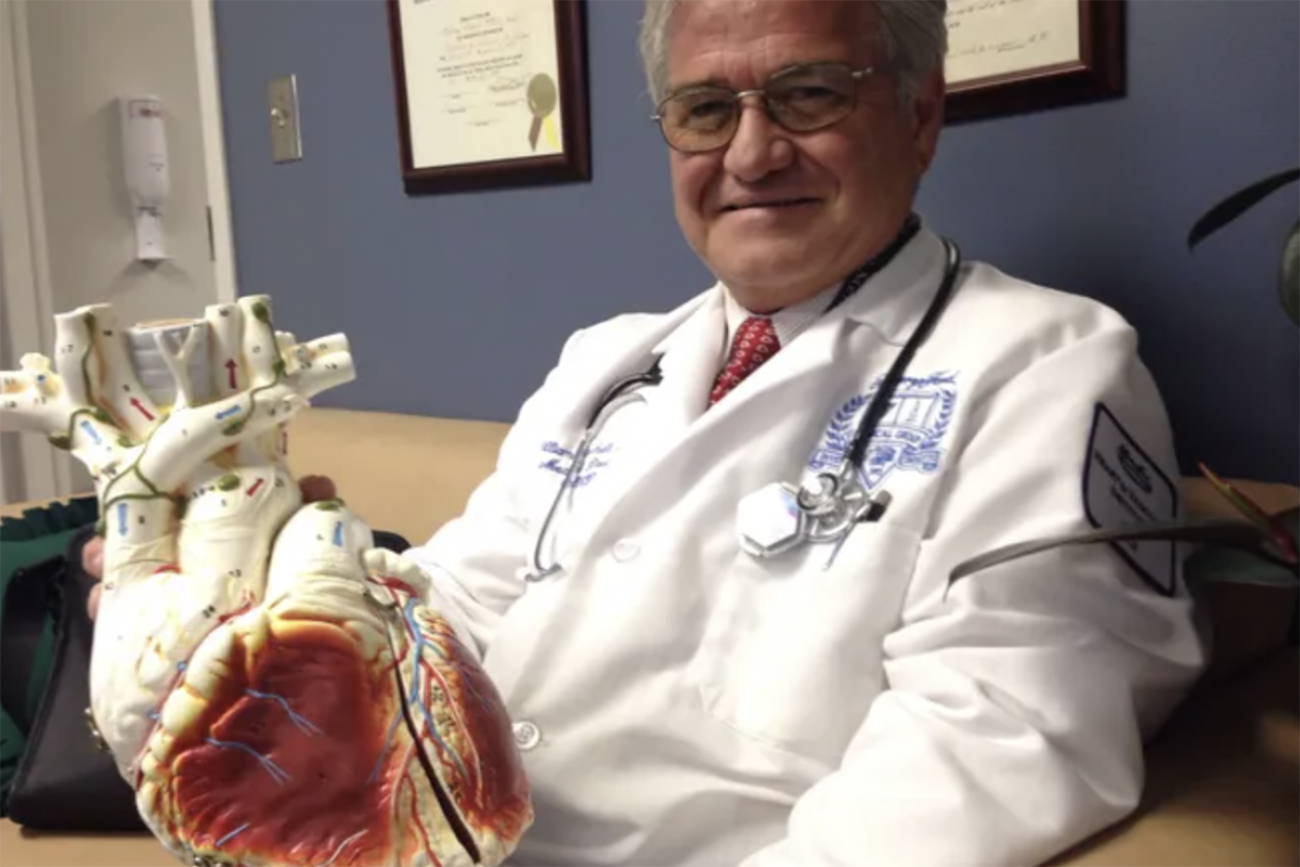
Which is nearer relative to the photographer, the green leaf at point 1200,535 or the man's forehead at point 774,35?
the green leaf at point 1200,535

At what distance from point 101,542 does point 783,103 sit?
673 mm

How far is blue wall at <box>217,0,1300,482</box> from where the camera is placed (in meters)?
1.16

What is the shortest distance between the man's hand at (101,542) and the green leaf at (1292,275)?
68 centimetres

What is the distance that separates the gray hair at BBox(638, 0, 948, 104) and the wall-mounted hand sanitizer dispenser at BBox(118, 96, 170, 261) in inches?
91.3

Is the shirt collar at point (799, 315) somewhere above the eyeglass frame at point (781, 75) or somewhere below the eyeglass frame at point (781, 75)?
below

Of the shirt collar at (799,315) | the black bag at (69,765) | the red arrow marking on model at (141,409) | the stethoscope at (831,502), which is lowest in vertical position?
the black bag at (69,765)

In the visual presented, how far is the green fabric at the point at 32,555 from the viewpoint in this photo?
135 cm

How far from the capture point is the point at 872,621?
3.15ft

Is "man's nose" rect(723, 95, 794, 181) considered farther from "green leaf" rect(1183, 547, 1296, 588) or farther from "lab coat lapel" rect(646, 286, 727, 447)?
"green leaf" rect(1183, 547, 1296, 588)

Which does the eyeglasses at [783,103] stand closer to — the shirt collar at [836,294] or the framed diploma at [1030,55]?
the shirt collar at [836,294]

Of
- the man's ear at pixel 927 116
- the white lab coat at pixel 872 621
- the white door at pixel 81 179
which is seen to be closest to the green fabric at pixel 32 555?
the white lab coat at pixel 872 621

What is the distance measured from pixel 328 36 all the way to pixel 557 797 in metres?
1.51

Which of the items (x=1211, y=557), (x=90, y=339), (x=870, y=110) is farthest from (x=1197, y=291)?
(x=90, y=339)

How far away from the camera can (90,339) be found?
860 millimetres
